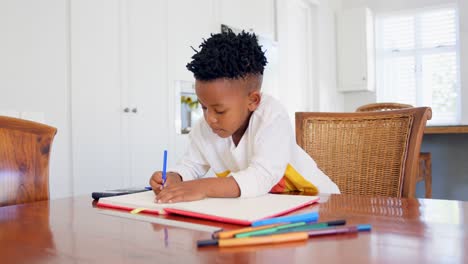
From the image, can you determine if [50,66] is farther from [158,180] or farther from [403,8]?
[403,8]

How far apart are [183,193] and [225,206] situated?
0.10 m

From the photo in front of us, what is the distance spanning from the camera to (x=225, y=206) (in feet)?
2.17

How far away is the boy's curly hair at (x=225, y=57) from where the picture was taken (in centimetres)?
94

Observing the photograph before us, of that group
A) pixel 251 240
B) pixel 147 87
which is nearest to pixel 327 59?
pixel 147 87

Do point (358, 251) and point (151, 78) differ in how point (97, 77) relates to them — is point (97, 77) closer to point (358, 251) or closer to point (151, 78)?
point (151, 78)

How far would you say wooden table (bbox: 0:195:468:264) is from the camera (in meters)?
0.40

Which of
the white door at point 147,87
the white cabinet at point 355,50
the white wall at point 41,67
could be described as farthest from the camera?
the white cabinet at point 355,50

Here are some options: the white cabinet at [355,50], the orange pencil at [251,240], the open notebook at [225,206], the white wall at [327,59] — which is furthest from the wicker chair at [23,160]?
the white cabinet at [355,50]

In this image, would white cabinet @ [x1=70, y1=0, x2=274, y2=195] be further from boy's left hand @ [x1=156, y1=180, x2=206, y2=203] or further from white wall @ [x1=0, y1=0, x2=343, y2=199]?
boy's left hand @ [x1=156, y1=180, x2=206, y2=203]

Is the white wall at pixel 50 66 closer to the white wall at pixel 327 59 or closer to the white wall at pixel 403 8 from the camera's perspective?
the white wall at pixel 327 59

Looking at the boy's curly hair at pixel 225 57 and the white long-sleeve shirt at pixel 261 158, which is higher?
the boy's curly hair at pixel 225 57

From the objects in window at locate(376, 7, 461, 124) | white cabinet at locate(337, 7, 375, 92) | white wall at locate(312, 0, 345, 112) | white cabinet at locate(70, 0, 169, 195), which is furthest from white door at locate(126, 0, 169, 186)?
window at locate(376, 7, 461, 124)

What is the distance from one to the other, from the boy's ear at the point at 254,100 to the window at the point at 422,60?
174 inches

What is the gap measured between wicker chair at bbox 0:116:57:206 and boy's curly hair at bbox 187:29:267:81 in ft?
1.39
